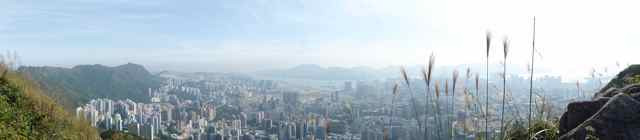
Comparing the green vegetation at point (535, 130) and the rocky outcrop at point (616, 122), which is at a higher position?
the rocky outcrop at point (616, 122)

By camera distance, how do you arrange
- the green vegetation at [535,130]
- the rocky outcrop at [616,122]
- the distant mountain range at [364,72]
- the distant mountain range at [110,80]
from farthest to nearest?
the distant mountain range at [110,80]
the distant mountain range at [364,72]
the green vegetation at [535,130]
the rocky outcrop at [616,122]

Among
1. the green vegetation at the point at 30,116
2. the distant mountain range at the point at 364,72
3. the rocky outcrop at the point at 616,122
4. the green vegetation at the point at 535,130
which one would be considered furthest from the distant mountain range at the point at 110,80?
the rocky outcrop at the point at 616,122

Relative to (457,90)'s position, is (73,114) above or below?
below

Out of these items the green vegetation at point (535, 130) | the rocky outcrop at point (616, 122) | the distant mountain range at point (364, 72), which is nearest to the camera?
the rocky outcrop at point (616, 122)

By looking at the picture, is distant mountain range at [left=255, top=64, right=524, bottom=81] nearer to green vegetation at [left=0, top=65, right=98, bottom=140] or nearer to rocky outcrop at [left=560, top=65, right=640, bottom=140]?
rocky outcrop at [left=560, top=65, right=640, bottom=140]

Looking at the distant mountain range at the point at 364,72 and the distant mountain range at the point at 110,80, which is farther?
the distant mountain range at the point at 110,80

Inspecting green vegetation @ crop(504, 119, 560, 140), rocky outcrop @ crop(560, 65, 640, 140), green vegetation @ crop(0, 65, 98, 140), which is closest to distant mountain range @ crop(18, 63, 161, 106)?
green vegetation @ crop(0, 65, 98, 140)

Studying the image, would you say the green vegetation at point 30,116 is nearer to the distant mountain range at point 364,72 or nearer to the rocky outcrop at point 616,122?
the distant mountain range at point 364,72

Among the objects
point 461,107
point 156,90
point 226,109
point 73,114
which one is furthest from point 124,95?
point 461,107

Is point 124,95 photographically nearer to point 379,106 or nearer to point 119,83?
point 119,83
